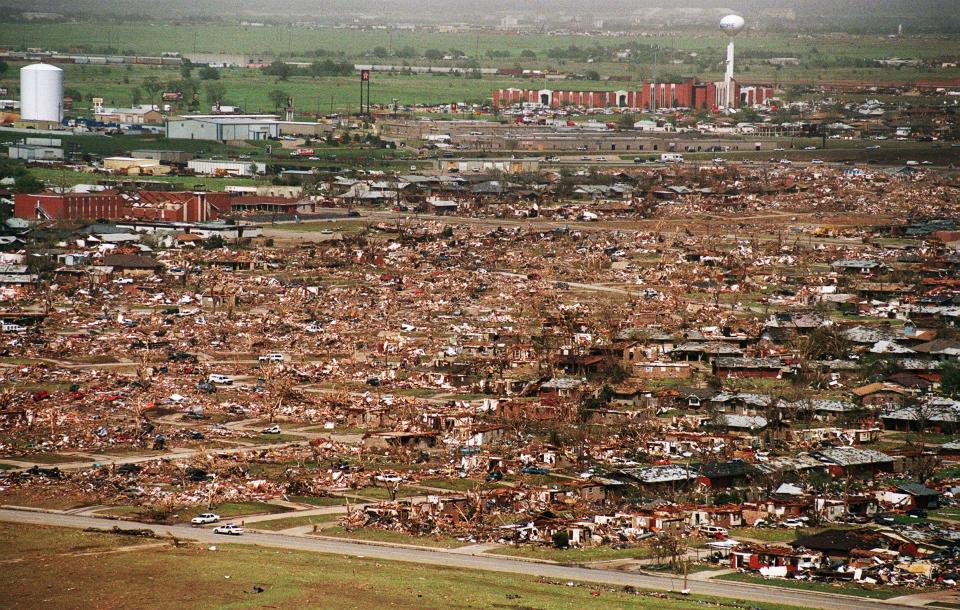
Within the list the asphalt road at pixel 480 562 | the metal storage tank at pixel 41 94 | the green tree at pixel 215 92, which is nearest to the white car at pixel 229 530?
the asphalt road at pixel 480 562

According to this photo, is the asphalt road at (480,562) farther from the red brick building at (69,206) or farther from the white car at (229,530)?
the red brick building at (69,206)

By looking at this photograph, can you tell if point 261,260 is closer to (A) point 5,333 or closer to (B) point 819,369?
(A) point 5,333

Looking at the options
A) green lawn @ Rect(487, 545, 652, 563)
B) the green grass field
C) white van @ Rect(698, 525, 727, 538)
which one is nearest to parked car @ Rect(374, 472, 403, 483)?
green lawn @ Rect(487, 545, 652, 563)

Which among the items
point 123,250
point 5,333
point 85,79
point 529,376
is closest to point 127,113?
point 85,79

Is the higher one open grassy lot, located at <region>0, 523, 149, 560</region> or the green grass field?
the green grass field

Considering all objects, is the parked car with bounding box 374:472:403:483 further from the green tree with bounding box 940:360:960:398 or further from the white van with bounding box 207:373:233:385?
the green tree with bounding box 940:360:960:398

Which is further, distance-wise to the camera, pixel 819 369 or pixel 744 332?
pixel 744 332

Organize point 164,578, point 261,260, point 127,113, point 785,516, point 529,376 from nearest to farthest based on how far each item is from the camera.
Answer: point 164,578
point 785,516
point 529,376
point 261,260
point 127,113
